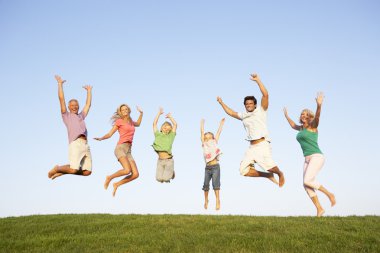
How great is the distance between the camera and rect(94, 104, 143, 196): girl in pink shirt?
48.6 ft

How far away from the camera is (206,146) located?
15.6 m

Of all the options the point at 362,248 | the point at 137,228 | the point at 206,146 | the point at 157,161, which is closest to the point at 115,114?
the point at 157,161

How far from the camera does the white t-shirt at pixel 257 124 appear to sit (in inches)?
537

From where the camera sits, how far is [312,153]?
1396cm

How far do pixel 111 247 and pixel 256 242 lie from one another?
325cm

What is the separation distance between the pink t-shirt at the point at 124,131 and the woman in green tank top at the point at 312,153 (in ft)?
17.8

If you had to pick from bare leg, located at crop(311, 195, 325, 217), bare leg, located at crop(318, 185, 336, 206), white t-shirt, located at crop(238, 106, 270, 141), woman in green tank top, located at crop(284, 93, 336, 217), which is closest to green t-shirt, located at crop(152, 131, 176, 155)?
white t-shirt, located at crop(238, 106, 270, 141)

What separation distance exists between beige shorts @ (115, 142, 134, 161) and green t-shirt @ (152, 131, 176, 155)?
3.37 ft

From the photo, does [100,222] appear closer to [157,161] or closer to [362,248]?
[157,161]

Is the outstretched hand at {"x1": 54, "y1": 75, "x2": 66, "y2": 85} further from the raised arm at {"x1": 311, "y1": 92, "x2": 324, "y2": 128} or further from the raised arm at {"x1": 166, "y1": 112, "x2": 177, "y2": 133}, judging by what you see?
the raised arm at {"x1": 311, "y1": 92, "x2": 324, "y2": 128}

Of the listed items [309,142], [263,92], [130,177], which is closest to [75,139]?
[130,177]

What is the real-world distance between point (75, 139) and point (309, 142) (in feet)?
24.0

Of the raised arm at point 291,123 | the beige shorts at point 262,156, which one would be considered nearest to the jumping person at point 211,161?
the beige shorts at point 262,156

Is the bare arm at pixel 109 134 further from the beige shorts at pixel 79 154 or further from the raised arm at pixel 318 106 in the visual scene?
the raised arm at pixel 318 106
